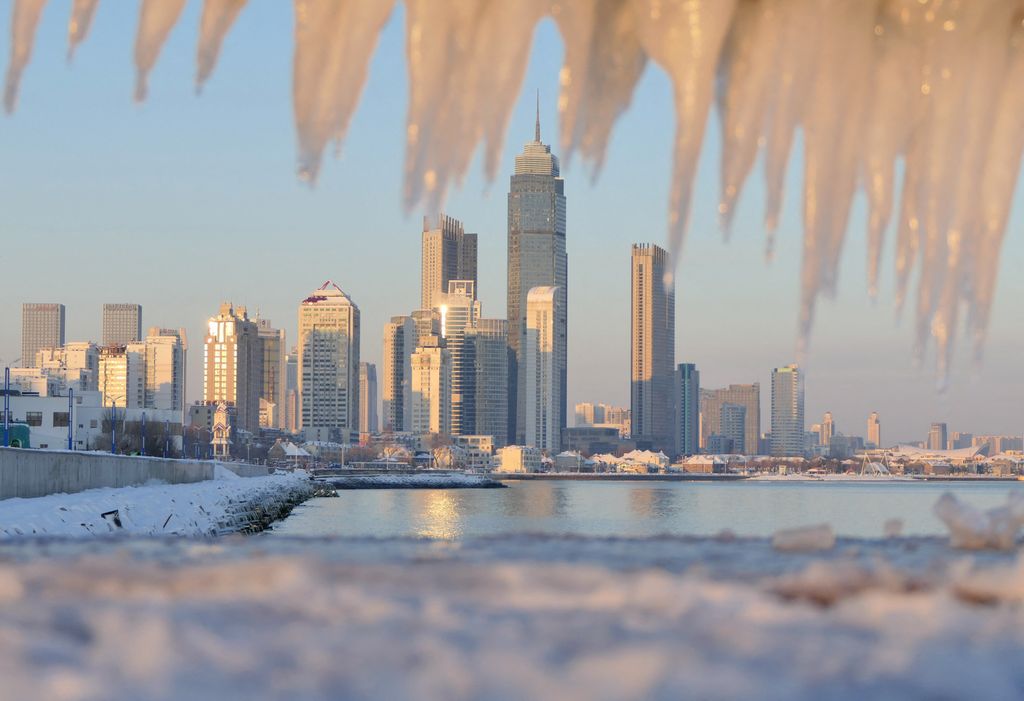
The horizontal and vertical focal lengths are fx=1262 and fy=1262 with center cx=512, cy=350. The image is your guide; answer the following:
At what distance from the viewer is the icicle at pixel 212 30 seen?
4.20 metres

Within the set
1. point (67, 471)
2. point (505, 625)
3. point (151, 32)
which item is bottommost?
point (67, 471)

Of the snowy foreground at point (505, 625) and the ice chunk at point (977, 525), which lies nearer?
the snowy foreground at point (505, 625)

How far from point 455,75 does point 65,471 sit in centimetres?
2864

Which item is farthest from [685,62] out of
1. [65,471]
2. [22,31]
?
[65,471]

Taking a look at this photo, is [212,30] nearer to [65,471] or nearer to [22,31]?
[22,31]

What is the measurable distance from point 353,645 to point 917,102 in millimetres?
3092

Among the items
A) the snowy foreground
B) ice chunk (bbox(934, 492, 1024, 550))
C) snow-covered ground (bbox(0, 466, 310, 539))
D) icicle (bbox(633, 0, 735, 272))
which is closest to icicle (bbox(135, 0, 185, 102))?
icicle (bbox(633, 0, 735, 272))

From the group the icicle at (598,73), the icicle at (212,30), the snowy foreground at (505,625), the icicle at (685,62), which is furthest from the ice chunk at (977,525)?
the icicle at (212,30)

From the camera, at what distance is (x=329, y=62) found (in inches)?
165

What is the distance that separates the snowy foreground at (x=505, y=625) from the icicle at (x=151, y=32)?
1.73 m

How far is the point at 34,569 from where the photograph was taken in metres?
3.01

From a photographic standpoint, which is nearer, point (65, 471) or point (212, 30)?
point (212, 30)

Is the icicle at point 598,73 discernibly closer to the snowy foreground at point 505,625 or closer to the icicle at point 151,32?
the icicle at point 151,32

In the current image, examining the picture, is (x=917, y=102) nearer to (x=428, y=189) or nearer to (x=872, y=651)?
(x=428, y=189)
